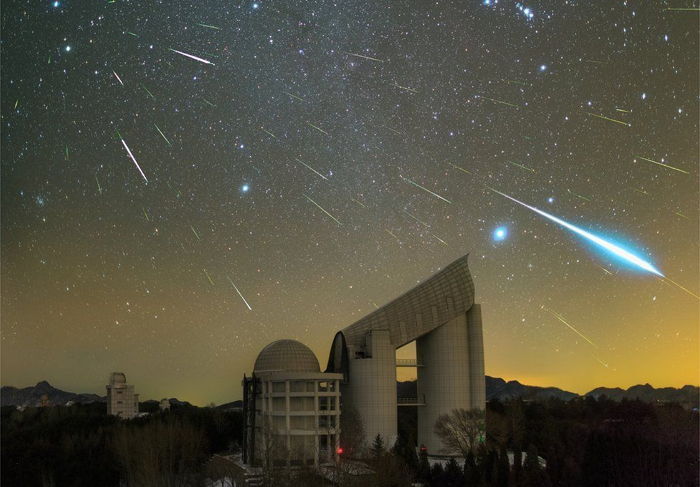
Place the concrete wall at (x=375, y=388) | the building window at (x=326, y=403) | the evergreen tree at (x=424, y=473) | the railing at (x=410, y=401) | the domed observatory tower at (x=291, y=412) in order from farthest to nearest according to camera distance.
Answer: the railing at (x=410, y=401)
the concrete wall at (x=375, y=388)
the building window at (x=326, y=403)
the domed observatory tower at (x=291, y=412)
the evergreen tree at (x=424, y=473)

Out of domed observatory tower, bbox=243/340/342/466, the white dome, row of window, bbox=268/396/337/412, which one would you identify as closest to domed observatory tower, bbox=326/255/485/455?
the white dome

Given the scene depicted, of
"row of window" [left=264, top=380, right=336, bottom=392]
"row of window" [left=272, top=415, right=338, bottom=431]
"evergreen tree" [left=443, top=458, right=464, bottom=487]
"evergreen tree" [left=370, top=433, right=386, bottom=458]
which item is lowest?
"evergreen tree" [left=443, top=458, right=464, bottom=487]

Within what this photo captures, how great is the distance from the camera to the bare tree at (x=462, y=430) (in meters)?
60.4

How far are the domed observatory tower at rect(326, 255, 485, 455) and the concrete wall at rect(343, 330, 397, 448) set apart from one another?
92 millimetres

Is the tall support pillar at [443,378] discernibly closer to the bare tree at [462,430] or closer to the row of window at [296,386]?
the bare tree at [462,430]

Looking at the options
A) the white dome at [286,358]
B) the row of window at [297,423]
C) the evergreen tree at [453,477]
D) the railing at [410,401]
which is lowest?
the evergreen tree at [453,477]

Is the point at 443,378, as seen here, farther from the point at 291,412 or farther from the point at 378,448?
the point at 291,412

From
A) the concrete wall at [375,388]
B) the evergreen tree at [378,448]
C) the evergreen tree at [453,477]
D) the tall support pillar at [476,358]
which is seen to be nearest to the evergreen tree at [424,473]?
the evergreen tree at [453,477]

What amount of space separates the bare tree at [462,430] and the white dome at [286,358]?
43.5ft

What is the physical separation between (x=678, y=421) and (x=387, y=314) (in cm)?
3141

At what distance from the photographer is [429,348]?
2675 inches

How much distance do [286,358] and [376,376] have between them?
9923 millimetres

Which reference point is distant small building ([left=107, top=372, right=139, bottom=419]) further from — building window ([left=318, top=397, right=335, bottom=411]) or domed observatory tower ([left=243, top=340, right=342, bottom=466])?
building window ([left=318, top=397, right=335, bottom=411])

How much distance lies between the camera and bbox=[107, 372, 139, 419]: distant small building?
10638 centimetres
